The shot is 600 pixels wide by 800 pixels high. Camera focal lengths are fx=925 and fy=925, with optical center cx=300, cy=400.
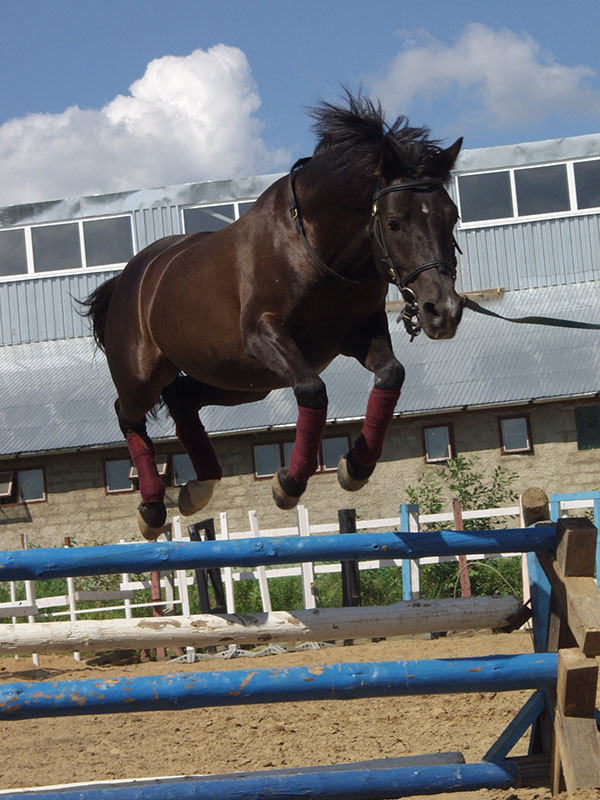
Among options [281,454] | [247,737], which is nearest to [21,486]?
[281,454]

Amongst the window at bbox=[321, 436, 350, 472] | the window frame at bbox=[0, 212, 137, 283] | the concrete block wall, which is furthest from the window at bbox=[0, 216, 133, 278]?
the window at bbox=[321, 436, 350, 472]

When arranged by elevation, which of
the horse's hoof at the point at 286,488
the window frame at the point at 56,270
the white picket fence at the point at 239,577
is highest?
the window frame at the point at 56,270

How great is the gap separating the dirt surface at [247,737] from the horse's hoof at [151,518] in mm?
1711

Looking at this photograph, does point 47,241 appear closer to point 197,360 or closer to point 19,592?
point 19,592

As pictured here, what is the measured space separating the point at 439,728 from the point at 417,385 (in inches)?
455

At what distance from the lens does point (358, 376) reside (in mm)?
18734

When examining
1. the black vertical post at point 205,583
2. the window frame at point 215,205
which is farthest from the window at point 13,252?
the black vertical post at point 205,583

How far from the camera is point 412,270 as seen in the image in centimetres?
351

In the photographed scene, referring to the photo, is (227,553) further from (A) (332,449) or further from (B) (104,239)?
(B) (104,239)

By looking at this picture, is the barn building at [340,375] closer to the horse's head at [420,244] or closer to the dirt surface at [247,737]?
the dirt surface at [247,737]

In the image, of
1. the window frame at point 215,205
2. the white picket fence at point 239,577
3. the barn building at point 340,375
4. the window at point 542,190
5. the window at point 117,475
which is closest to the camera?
the white picket fence at point 239,577

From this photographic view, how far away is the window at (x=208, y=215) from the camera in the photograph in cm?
2156

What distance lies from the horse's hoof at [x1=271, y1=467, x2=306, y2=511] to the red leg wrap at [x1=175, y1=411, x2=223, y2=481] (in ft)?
4.77

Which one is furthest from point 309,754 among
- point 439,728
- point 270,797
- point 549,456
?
point 549,456
